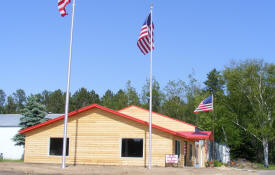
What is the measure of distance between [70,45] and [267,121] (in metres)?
29.5

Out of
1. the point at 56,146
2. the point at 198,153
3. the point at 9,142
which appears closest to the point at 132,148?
the point at 56,146

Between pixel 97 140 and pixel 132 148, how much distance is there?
2533 mm

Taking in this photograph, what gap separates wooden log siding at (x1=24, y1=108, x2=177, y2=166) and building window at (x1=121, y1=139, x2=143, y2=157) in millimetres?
275

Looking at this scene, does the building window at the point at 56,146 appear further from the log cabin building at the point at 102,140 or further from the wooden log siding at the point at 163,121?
the wooden log siding at the point at 163,121

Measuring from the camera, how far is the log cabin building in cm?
2328

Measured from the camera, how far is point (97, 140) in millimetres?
24172

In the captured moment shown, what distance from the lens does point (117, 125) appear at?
24031 millimetres

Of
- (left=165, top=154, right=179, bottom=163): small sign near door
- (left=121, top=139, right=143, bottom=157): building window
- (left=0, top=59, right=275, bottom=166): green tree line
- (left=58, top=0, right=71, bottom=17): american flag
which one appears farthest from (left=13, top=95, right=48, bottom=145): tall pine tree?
(left=58, top=0, right=71, bottom=17): american flag

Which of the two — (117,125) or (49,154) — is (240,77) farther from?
(49,154)

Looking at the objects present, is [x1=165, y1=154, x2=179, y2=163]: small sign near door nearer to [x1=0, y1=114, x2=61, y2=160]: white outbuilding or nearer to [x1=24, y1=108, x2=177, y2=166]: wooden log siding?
[x1=24, y1=108, x2=177, y2=166]: wooden log siding

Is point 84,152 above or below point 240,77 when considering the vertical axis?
below

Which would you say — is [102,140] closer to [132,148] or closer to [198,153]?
[132,148]

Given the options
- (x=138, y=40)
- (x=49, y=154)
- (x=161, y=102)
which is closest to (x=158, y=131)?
(x=138, y=40)

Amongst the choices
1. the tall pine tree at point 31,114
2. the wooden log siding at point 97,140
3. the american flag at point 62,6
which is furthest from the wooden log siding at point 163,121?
the american flag at point 62,6
